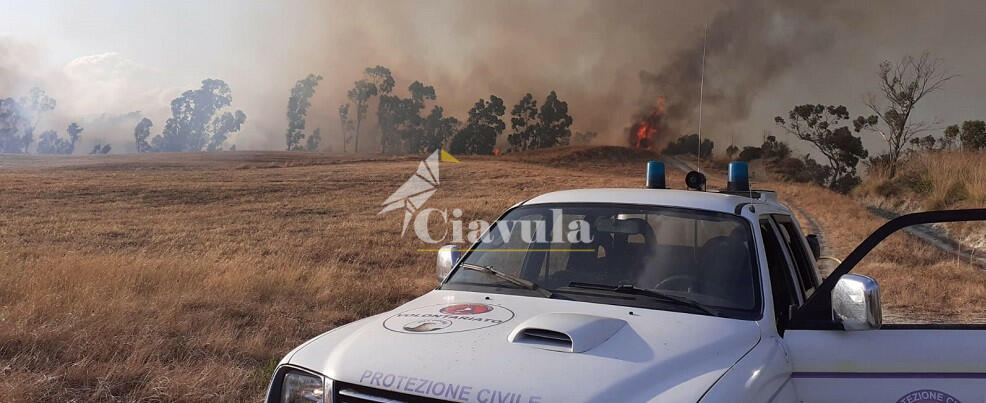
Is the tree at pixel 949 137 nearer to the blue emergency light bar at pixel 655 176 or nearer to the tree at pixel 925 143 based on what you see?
the tree at pixel 925 143

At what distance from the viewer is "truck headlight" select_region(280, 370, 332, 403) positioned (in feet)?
8.32

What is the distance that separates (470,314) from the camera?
2.99 metres

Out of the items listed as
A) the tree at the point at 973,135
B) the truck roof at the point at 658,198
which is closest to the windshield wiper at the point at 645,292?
the truck roof at the point at 658,198

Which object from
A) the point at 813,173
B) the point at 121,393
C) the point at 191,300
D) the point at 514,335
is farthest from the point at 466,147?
the point at 514,335

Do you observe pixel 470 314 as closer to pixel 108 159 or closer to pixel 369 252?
pixel 369 252

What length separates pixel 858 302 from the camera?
2533mm

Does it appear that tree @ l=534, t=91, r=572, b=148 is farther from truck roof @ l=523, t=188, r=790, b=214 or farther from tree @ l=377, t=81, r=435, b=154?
truck roof @ l=523, t=188, r=790, b=214

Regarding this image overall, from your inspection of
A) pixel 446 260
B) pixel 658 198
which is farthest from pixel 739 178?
pixel 446 260

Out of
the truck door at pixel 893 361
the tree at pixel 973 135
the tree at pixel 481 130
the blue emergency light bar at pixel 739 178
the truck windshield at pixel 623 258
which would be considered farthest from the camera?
the tree at pixel 481 130

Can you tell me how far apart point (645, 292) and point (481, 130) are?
37268mm

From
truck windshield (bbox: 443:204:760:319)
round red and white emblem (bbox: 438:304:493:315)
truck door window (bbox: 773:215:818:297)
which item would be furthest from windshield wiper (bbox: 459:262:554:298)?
truck door window (bbox: 773:215:818:297)

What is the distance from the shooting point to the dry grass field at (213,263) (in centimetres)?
530

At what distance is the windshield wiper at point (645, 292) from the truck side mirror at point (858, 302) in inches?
18.6

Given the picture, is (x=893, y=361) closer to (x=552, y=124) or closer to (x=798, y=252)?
(x=798, y=252)
